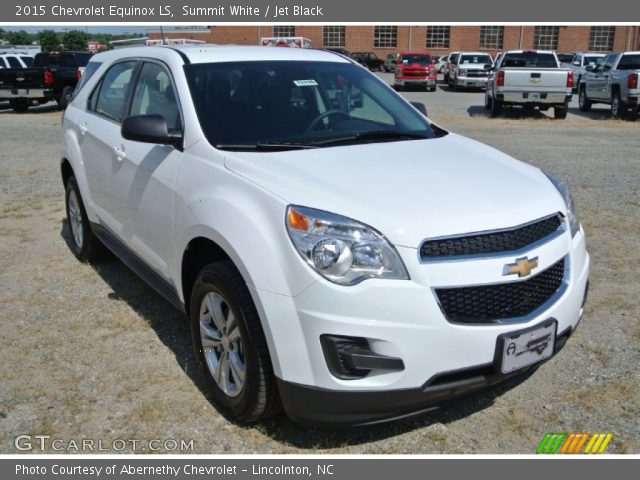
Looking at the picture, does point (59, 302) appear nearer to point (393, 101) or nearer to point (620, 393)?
point (393, 101)

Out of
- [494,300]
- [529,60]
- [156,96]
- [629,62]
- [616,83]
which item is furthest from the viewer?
[529,60]

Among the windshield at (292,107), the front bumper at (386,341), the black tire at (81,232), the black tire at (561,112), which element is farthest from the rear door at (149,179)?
the black tire at (561,112)

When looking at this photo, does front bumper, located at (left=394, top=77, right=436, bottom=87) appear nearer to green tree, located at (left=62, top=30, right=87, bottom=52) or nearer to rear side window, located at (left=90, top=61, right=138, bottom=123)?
rear side window, located at (left=90, top=61, right=138, bottom=123)

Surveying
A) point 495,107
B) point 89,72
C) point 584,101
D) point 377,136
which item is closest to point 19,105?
point 495,107

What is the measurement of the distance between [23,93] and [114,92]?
53.7 ft

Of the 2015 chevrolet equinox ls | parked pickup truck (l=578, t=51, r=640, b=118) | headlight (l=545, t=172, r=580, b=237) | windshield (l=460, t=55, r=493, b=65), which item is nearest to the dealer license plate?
the 2015 chevrolet equinox ls

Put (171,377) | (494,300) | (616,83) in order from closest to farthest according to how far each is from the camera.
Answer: (494,300), (171,377), (616,83)

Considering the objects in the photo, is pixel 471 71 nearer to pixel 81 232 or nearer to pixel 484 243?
pixel 81 232

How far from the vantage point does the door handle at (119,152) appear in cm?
416

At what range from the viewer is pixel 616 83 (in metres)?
17.2

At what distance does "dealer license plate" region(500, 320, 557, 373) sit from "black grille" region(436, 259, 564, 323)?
84mm

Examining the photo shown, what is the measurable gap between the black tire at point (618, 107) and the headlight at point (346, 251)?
55.3 feet

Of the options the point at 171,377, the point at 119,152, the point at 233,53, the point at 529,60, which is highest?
the point at 233,53

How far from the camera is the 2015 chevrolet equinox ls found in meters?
2.59
